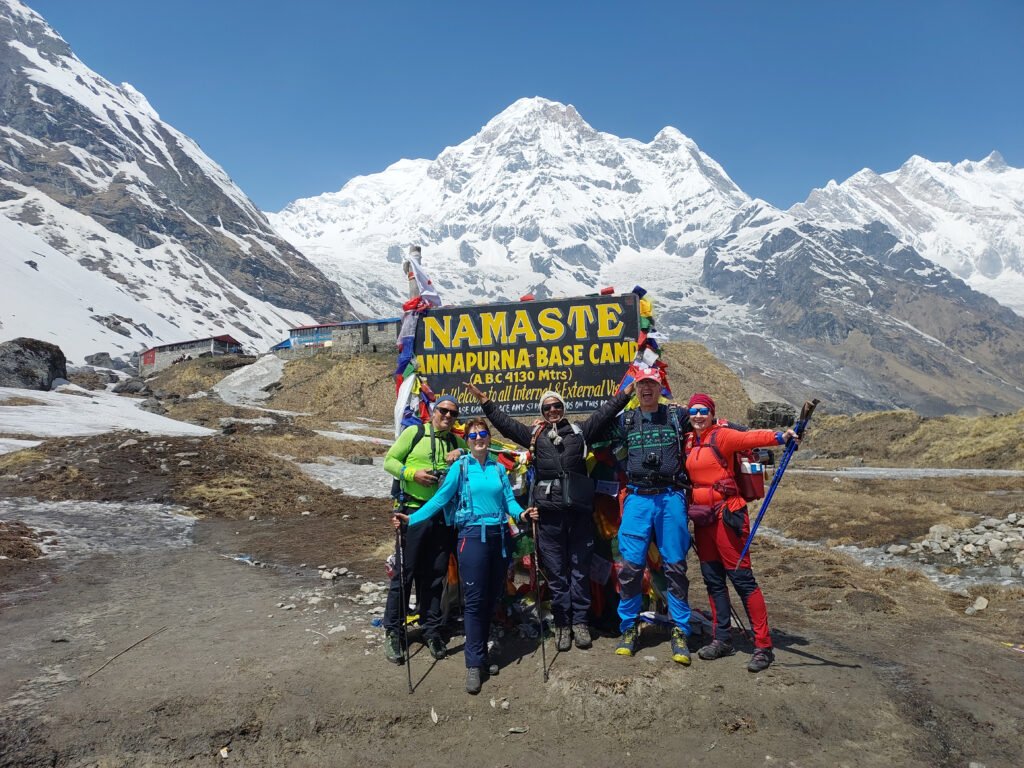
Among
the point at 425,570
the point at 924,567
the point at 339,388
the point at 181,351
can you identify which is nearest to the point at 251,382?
the point at 339,388

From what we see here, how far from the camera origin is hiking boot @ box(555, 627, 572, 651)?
6999mm

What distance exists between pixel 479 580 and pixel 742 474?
10.2ft

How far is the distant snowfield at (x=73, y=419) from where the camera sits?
23094mm

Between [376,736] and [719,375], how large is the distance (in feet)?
207

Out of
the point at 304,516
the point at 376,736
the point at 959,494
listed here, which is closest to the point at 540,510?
the point at 376,736

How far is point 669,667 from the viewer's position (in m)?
6.36

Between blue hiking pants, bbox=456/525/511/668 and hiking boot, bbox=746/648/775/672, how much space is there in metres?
2.74

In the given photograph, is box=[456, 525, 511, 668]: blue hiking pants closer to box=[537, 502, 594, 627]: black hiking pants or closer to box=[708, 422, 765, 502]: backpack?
box=[537, 502, 594, 627]: black hiking pants

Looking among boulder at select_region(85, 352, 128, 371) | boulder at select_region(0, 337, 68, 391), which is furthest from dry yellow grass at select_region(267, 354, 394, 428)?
boulder at select_region(85, 352, 128, 371)

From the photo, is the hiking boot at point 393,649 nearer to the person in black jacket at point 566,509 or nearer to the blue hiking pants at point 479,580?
the blue hiking pants at point 479,580

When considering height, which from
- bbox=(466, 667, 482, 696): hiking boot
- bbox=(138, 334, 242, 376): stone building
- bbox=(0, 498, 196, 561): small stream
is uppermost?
bbox=(138, 334, 242, 376): stone building

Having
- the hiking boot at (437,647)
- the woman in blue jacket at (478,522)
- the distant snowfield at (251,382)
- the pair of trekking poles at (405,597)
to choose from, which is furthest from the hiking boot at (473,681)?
the distant snowfield at (251,382)

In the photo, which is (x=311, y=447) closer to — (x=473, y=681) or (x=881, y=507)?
(x=881, y=507)

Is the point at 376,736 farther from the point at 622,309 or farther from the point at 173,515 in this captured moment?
the point at 173,515
